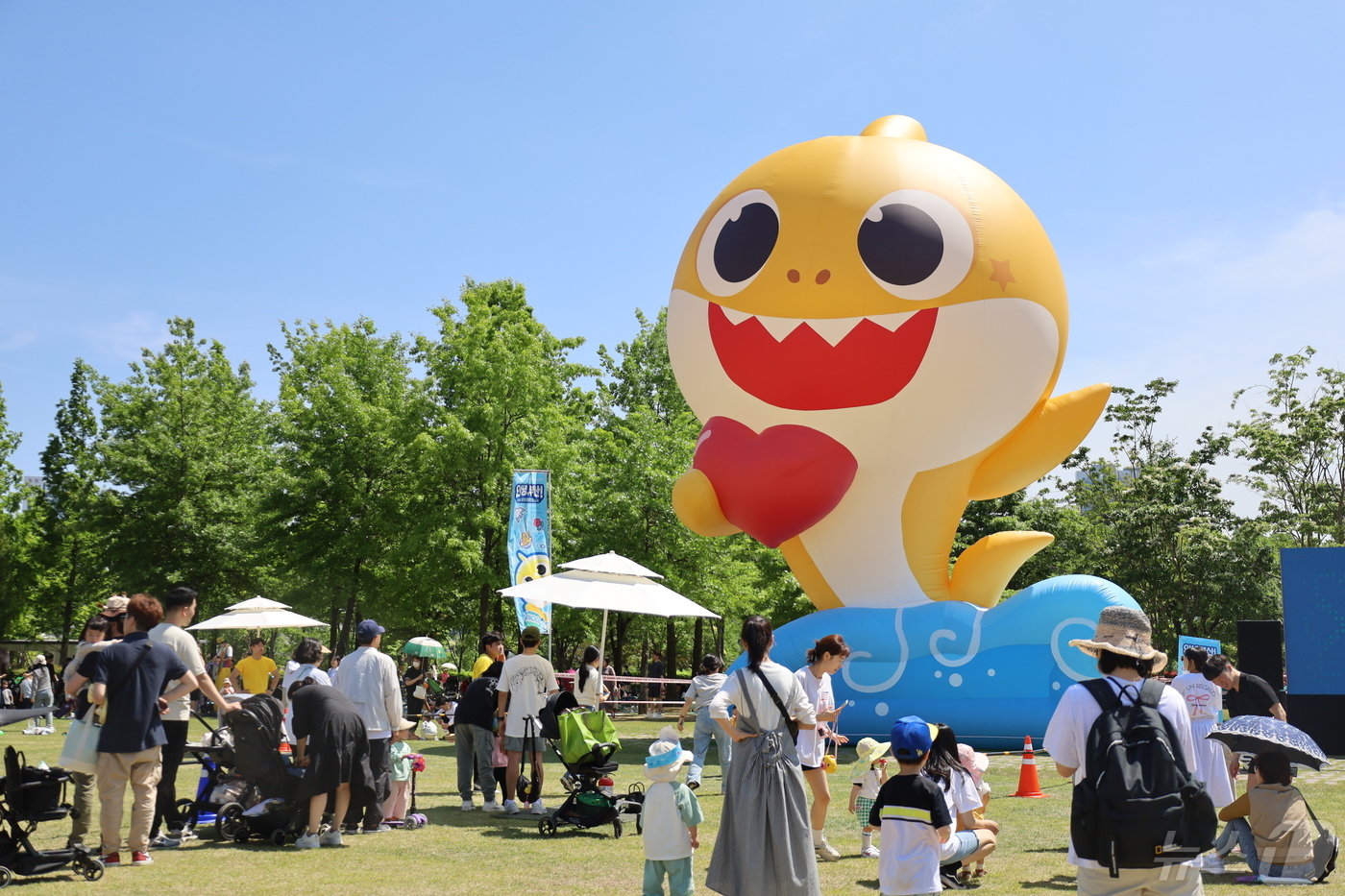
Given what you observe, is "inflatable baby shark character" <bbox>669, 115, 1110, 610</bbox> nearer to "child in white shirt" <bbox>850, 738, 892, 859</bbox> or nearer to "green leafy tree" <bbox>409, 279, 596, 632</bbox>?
"child in white shirt" <bbox>850, 738, 892, 859</bbox>

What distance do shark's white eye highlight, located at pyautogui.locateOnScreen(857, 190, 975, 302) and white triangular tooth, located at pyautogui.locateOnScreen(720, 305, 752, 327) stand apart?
1.80 meters

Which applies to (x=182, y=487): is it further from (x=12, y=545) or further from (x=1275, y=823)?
(x=1275, y=823)

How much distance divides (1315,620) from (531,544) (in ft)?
39.4

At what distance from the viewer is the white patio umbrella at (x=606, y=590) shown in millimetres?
15047

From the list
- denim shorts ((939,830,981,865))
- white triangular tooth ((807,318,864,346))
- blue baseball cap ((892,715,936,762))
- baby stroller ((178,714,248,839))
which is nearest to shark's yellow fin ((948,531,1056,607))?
white triangular tooth ((807,318,864,346))

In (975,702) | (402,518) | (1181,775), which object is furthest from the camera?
(402,518)

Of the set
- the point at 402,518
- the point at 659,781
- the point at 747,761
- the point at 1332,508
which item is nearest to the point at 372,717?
the point at 659,781

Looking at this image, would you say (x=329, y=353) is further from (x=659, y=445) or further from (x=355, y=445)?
(x=659, y=445)

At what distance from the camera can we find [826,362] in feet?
56.0

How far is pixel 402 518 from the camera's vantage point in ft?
100

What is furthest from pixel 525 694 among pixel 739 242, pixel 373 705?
pixel 739 242

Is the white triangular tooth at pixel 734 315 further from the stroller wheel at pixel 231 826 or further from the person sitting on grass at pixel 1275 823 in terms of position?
the person sitting on grass at pixel 1275 823

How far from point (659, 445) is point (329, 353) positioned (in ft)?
32.0

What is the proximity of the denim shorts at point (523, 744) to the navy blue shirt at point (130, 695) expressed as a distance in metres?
3.59
